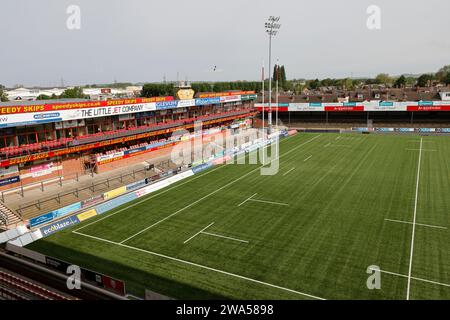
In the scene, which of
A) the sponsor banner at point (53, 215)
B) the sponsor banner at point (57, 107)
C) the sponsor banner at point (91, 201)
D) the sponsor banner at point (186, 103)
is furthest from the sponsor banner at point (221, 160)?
the sponsor banner at point (53, 215)

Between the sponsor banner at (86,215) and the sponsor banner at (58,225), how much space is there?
0.31 metres

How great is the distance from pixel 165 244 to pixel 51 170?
20.1 m

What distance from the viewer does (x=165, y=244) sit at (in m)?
23.5

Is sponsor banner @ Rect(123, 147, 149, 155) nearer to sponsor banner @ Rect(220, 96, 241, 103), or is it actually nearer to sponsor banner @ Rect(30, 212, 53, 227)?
sponsor banner @ Rect(30, 212, 53, 227)

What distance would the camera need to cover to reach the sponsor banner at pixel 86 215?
92.0 ft

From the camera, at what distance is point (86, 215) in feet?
93.7

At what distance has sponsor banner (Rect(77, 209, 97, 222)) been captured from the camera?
92.0 ft

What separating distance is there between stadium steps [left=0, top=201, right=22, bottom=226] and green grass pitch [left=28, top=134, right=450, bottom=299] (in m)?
4.49

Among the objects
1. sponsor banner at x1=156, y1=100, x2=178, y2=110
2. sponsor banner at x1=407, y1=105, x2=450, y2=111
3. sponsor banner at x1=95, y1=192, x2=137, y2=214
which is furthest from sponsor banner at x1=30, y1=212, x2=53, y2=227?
sponsor banner at x1=407, y1=105, x2=450, y2=111

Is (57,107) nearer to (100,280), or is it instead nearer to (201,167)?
(201,167)
